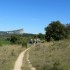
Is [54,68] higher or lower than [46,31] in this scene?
lower

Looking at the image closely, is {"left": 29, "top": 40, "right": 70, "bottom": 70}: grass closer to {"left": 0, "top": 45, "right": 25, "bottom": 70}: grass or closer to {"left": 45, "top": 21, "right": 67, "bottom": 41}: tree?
{"left": 0, "top": 45, "right": 25, "bottom": 70}: grass

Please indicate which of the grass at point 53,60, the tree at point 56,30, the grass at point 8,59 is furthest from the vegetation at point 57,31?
the grass at point 53,60

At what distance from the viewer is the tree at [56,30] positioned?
75713 mm

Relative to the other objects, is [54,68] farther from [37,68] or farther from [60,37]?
[60,37]

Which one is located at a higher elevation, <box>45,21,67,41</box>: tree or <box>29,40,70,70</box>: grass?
<box>45,21,67,41</box>: tree

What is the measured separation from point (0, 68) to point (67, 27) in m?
60.0

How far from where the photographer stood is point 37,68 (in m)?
20.3

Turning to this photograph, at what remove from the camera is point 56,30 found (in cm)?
7619

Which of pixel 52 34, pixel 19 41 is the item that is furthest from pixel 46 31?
pixel 19 41

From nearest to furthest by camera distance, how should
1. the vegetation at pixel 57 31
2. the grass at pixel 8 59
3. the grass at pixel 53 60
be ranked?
the grass at pixel 53 60 < the grass at pixel 8 59 < the vegetation at pixel 57 31

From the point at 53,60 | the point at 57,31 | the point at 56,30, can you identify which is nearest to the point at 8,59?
the point at 53,60

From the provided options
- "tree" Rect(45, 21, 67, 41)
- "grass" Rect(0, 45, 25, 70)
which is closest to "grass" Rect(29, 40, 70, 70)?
"grass" Rect(0, 45, 25, 70)

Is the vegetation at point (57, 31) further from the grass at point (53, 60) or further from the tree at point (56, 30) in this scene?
the grass at point (53, 60)

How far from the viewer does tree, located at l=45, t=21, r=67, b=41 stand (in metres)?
75.7
